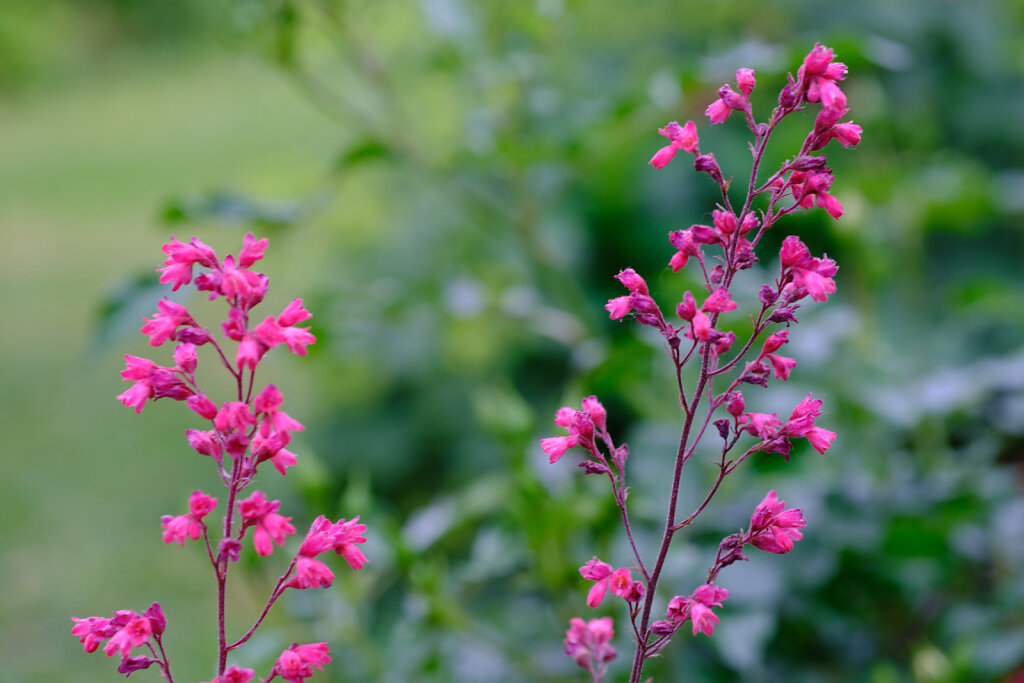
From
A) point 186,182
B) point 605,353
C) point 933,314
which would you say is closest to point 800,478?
point 605,353

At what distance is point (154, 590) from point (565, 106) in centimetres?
275

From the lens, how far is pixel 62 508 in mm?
4527

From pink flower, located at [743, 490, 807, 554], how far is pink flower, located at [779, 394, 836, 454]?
0.16 feet

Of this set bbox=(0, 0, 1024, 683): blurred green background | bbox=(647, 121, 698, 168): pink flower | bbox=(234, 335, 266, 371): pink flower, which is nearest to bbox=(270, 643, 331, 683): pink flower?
bbox=(234, 335, 266, 371): pink flower

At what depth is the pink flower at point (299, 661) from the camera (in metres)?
0.66

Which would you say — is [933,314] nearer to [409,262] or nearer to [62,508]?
[409,262]

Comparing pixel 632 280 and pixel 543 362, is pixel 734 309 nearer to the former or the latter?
pixel 632 280

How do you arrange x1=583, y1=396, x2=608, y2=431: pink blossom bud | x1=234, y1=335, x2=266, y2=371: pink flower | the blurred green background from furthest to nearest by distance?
the blurred green background < x1=583, y1=396, x2=608, y2=431: pink blossom bud < x1=234, y1=335, x2=266, y2=371: pink flower

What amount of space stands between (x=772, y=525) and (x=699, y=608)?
0.31 ft

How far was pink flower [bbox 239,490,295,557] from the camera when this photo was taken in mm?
636

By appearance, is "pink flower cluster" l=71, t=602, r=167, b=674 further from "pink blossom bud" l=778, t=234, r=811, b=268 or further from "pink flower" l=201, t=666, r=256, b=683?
"pink blossom bud" l=778, t=234, r=811, b=268

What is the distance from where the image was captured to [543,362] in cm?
336

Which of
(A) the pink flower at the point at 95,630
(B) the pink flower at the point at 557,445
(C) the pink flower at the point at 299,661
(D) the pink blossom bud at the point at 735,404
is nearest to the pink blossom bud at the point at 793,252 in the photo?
(D) the pink blossom bud at the point at 735,404

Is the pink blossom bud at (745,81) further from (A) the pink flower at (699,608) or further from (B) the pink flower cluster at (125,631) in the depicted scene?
(B) the pink flower cluster at (125,631)
